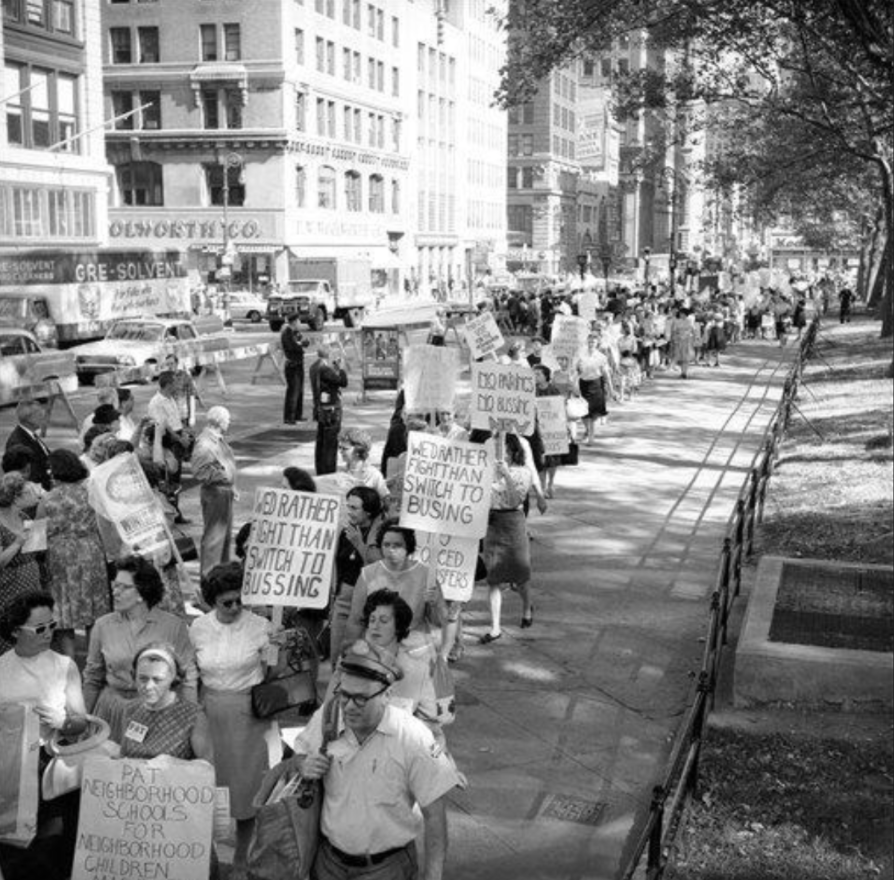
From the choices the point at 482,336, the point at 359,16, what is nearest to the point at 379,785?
the point at 482,336

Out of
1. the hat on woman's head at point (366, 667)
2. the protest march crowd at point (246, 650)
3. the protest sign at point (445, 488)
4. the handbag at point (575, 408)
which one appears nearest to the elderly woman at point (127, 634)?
the protest march crowd at point (246, 650)

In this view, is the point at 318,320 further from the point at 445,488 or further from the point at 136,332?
the point at 445,488

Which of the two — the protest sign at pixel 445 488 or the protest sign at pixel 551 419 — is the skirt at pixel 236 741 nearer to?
the protest sign at pixel 445 488

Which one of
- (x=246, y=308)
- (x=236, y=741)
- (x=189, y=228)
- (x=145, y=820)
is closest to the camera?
(x=145, y=820)

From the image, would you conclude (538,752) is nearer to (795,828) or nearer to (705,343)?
(795,828)

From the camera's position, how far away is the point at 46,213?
1919 inches

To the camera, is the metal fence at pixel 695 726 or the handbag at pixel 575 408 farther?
the handbag at pixel 575 408

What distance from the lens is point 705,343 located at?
3681cm

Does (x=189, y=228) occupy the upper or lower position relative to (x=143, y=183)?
lower

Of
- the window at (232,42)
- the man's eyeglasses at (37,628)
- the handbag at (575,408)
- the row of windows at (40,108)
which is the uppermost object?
the window at (232,42)

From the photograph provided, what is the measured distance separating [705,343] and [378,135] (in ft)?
160

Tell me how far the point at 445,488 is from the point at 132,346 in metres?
23.3

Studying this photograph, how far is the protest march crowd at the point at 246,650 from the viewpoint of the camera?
484 cm

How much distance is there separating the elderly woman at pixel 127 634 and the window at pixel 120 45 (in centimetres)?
6787
